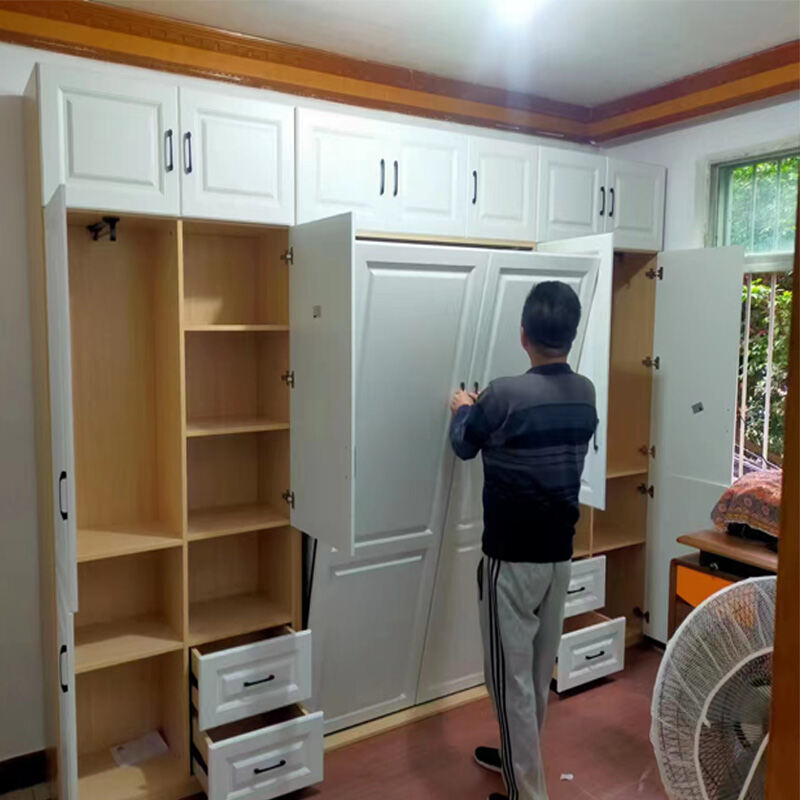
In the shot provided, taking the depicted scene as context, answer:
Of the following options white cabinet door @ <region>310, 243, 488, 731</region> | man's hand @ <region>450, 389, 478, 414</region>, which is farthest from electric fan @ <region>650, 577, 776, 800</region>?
man's hand @ <region>450, 389, 478, 414</region>

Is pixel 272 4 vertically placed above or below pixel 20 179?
above

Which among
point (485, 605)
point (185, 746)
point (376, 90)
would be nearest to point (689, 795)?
point (485, 605)

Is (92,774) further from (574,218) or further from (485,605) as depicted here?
(574,218)

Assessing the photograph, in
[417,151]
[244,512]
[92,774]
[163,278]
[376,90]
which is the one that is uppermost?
[376,90]

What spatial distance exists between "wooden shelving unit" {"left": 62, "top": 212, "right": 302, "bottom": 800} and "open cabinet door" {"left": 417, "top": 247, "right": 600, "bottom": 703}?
64 centimetres

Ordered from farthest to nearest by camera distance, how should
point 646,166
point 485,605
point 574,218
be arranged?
point 646,166 → point 574,218 → point 485,605

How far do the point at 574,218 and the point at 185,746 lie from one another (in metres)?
2.46

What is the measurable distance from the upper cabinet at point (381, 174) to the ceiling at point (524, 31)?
332 millimetres

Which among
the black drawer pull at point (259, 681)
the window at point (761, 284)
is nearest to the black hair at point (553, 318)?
the window at point (761, 284)

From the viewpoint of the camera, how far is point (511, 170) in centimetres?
283

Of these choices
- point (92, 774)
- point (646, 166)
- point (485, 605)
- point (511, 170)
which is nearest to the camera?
point (485, 605)

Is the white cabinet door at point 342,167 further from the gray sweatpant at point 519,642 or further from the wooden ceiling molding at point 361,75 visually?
the gray sweatpant at point 519,642

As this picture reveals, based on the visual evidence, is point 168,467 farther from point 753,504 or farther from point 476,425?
point 753,504

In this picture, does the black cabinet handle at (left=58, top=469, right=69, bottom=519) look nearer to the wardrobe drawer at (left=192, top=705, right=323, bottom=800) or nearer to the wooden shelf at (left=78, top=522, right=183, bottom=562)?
the wooden shelf at (left=78, top=522, right=183, bottom=562)
